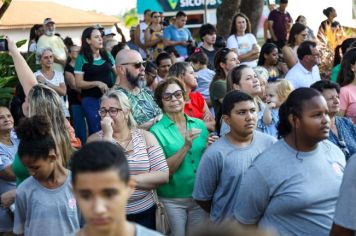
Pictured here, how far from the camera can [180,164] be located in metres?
6.70

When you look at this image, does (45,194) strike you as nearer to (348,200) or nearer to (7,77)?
(348,200)

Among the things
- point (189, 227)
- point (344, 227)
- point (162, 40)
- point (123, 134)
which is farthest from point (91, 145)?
point (162, 40)

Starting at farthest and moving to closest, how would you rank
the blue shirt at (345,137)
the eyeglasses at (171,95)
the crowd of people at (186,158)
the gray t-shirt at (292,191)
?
1. the eyeglasses at (171,95)
2. the blue shirt at (345,137)
3. the gray t-shirt at (292,191)
4. the crowd of people at (186,158)

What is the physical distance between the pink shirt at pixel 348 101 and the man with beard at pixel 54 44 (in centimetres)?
566

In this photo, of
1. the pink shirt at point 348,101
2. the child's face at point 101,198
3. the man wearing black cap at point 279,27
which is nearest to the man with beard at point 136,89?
the pink shirt at point 348,101

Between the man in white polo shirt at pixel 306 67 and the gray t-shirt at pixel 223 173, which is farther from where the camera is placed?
the man in white polo shirt at pixel 306 67

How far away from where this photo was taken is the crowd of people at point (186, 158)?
3367 millimetres

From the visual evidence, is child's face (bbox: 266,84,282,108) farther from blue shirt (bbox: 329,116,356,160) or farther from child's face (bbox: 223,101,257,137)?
child's face (bbox: 223,101,257,137)

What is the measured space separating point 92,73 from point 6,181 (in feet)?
13.9

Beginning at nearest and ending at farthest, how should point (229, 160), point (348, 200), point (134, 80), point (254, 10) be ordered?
point (348, 200) → point (229, 160) → point (134, 80) → point (254, 10)

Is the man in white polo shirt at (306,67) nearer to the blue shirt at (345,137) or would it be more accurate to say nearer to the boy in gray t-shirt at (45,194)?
the blue shirt at (345,137)

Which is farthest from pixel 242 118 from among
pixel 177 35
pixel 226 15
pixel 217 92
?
pixel 226 15

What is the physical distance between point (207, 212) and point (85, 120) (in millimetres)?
4719

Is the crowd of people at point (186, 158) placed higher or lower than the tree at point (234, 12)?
lower
